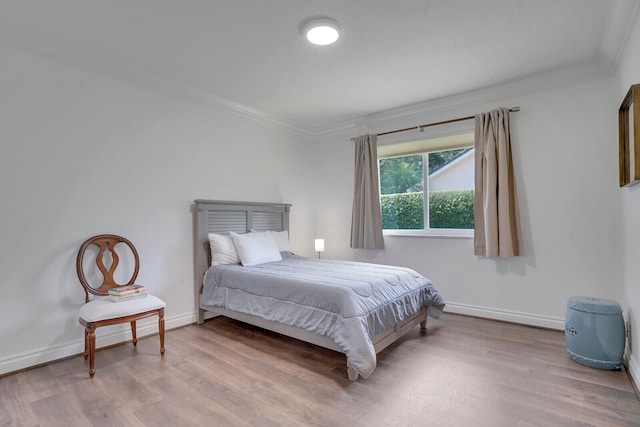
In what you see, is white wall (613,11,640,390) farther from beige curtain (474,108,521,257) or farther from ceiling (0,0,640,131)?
beige curtain (474,108,521,257)

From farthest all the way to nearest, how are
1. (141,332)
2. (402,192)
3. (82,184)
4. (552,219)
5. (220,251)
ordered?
(402,192), (220,251), (552,219), (141,332), (82,184)

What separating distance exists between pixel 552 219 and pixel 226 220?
3.45 m

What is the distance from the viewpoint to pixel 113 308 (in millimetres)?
2396

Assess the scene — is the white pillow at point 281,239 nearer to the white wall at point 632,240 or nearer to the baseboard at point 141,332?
the baseboard at point 141,332

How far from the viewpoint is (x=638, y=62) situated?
2.07 meters

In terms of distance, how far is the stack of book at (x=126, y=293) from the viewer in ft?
8.32

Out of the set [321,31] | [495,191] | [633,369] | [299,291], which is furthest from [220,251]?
[633,369]

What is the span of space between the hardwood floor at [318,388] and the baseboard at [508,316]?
0.34m

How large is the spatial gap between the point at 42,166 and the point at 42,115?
1.33ft

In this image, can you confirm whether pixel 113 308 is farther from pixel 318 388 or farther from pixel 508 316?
pixel 508 316

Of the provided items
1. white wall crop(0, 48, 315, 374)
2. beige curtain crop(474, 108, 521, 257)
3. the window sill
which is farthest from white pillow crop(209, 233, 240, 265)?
beige curtain crop(474, 108, 521, 257)

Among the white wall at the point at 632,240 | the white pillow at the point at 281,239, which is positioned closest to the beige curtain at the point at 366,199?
the white pillow at the point at 281,239

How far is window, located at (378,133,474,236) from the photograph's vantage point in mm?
3783

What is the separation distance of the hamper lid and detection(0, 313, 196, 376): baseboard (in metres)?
3.55
